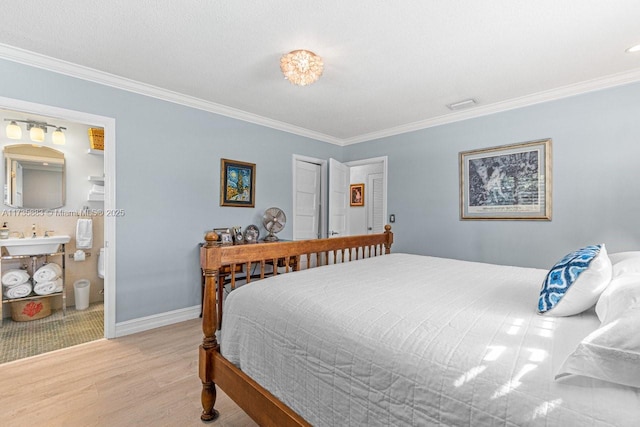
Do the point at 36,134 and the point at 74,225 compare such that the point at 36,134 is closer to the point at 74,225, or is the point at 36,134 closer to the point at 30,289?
→ the point at 74,225

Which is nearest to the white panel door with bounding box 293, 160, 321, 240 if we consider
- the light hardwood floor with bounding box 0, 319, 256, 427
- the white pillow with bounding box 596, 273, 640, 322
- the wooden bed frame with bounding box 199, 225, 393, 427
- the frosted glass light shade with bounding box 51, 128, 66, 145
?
the light hardwood floor with bounding box 0, 319, 256, 427

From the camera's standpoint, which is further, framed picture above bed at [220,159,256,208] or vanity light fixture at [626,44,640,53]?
framed picture above bed at [220,159,256,208]

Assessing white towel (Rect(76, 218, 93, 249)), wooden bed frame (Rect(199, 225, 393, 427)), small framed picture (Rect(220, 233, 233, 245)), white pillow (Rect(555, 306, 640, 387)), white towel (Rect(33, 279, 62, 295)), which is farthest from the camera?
white towel (Rect(76, 218, 93, 249))

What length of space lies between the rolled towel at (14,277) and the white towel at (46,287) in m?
0.13

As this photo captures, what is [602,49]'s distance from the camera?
7.37 feet

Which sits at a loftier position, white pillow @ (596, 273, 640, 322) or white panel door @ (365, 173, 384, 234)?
white panel door @ (365, 173, 384, 234)

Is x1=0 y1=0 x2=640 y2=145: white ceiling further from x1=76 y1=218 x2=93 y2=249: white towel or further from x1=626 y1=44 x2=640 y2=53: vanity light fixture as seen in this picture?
x1=76 y1=218 x2=93 y2=249: white towel

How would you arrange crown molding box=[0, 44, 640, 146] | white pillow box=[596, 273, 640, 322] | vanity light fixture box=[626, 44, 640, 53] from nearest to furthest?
1. white pillow box=[596, 273, 640, 322]
2. vanity light fixture box=[626, 44, 640, 53]
3. crown molding box=[0, 44, 640, 146]

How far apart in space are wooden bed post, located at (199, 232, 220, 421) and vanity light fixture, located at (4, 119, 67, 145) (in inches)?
139

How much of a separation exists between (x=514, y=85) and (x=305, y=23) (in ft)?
7.10

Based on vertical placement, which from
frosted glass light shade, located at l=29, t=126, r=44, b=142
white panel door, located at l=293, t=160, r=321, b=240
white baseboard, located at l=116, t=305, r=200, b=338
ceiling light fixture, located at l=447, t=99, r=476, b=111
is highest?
ceiling light fixture, located at l=447, t=99, r=476, b=111

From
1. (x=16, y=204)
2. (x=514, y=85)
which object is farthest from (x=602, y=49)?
(x=16, y=204)

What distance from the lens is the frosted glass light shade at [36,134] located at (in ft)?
11.5

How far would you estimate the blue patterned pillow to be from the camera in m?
1.08
